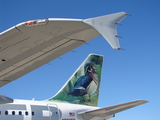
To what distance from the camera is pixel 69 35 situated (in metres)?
5.53

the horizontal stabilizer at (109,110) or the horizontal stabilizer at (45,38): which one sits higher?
the horizontal stabilizer at (45,38)

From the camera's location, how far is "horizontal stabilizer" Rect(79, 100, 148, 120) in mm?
13451

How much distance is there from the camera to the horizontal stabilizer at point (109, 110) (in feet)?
44.1

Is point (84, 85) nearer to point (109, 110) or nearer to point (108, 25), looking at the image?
point (109, 110)

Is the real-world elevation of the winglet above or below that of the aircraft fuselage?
above

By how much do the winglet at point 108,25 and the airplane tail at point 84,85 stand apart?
12.0 metres

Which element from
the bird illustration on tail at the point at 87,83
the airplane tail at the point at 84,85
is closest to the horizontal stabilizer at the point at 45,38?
A: the airplane tail at the point at 84,85

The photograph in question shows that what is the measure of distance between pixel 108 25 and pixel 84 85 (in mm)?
13147

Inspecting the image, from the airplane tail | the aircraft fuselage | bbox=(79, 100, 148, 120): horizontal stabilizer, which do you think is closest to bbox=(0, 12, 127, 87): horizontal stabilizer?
the aircraft fuselage

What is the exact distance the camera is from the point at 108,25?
4852mm

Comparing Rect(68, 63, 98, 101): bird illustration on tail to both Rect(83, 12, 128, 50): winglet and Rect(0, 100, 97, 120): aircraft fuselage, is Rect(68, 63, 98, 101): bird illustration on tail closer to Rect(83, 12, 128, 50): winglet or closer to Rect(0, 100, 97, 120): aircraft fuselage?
Rect(0, 100, 97, 120): aircraft fuselage

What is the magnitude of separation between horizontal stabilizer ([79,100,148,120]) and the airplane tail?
5.78 feet

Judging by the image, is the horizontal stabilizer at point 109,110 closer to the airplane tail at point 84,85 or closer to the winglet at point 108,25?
the airplane tail at point 84,85

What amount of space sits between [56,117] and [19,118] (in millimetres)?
2245
